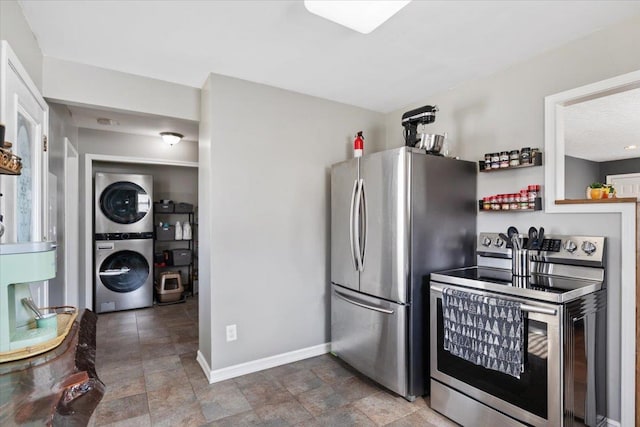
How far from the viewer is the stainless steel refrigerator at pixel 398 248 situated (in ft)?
7.42

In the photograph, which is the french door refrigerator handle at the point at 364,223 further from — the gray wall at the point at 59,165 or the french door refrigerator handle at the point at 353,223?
the gray wall at the point at 59,165

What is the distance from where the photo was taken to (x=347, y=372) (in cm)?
274

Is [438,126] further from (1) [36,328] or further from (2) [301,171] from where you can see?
(1) [36,328]

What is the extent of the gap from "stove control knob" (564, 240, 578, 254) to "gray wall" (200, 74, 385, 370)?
182 centimetres

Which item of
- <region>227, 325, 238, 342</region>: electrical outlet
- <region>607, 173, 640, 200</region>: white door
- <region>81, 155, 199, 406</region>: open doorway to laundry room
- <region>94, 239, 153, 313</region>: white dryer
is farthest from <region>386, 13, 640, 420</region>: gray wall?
<region>94, 239, 153, 313</region>: white dryer

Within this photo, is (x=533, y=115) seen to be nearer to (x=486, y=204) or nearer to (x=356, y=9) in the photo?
(x=486, y=204)

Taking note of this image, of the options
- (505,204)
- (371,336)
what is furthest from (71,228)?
(505,204)

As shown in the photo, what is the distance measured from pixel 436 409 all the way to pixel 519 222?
139 centimetres

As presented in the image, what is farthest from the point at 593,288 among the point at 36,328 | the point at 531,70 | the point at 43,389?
the point at 36,328

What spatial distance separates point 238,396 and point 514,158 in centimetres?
256

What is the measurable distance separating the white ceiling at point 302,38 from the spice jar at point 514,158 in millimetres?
658

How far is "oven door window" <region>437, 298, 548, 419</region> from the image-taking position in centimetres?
164

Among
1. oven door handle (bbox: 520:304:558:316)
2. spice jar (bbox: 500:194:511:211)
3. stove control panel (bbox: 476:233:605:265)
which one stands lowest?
oven door handle (bbox: 520:304:558:316)

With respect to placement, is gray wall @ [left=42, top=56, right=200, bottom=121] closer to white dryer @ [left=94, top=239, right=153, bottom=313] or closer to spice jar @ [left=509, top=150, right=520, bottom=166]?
spice jar @ [left=509, top=150, right=520, bottom=166]
